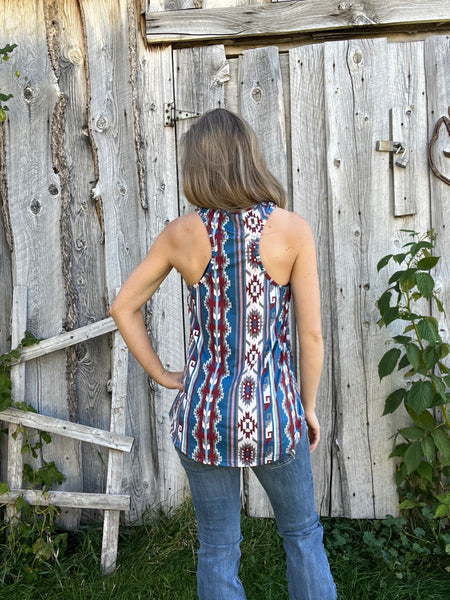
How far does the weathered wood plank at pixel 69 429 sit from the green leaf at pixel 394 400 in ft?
4.33

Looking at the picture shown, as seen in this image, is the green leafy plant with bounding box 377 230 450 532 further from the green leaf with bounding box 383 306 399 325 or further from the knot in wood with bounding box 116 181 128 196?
the knot in wood with bounding box 116 181 128 196

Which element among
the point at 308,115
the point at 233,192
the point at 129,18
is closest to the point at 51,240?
the point at 129,18

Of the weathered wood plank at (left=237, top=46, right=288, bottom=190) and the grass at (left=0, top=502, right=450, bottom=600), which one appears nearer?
the grass at (left=0, top=502, right=450, bottom=600)

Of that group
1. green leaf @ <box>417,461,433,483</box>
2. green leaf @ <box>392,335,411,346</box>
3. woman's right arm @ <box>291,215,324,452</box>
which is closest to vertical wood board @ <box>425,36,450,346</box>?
green leaf @ <box>392,335,411,346</box>

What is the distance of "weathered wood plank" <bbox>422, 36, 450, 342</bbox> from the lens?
2.98 m

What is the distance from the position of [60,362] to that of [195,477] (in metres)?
1.63

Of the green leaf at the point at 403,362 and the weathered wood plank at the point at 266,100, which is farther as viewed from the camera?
the weathered wood plank at the point at 266,100

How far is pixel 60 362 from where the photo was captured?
10.7 feet

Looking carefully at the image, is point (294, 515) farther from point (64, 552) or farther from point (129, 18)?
point (129, 18)

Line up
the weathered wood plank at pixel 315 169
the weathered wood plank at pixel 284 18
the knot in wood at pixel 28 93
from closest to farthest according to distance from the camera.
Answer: the weathered wood plank at pixel 284 18
the weathered wood plank at pixel 315 169
the knot in wood at pixel 28 93

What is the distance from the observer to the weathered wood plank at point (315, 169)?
3.06m

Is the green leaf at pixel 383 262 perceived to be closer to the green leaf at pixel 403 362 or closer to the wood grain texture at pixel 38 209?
the green leaf at pixel 403 362

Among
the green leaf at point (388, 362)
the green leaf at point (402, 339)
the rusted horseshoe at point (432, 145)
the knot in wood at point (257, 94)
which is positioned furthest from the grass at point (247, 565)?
the knot in wood at point (257, 94)

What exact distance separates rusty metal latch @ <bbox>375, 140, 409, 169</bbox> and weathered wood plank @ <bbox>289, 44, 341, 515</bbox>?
0.97 ft
